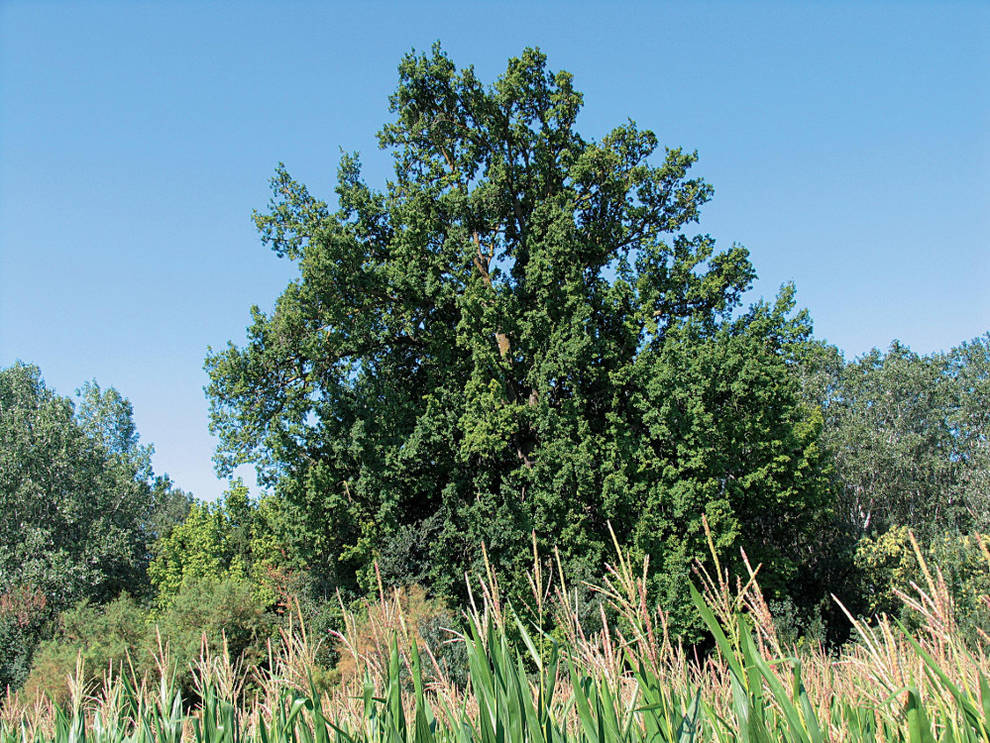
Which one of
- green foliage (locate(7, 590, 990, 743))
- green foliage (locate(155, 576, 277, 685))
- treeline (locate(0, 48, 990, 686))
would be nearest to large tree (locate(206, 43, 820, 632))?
treeline (locate(0, 48, 990, 686))

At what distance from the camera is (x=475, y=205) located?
2117cm

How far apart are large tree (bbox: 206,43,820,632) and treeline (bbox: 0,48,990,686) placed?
0.08 metres

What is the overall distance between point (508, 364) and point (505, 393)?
3.28 feet

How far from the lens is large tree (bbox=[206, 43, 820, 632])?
19.0 meters

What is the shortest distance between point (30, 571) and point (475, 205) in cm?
2282

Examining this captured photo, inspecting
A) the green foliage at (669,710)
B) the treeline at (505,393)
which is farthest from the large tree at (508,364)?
the green foliage at (669,710)

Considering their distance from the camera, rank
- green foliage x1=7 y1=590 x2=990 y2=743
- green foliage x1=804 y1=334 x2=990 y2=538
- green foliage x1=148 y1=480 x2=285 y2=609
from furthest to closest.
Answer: green foliage x1=804 y1=334 x2=990 y2=538 → green foliage x1=148 y1=480 x2=285 y2=609 → green foliage x1=7 y1=590 x2=990 y2=743

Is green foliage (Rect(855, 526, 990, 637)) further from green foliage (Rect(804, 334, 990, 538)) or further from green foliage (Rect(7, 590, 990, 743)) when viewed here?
green foliage (Rect(7, 590, 990, 743))

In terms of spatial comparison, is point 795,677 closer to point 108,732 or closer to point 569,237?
point 108,732

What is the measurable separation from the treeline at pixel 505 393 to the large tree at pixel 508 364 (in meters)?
0.08

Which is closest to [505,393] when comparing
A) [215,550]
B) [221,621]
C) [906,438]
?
[221,621]

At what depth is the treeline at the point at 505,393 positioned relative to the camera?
62.1 ft

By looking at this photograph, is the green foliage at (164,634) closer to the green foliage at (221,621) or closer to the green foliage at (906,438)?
the green foliage at (221,621)

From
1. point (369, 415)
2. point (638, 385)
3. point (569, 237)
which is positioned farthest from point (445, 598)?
point (569, 237)
